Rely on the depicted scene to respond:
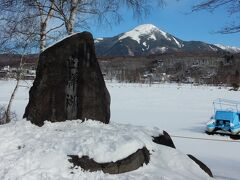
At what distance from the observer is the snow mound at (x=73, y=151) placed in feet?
20.0

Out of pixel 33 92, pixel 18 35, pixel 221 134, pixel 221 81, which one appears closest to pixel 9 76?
pixel 18 35

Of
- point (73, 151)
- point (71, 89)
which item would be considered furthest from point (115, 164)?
point (71, 89)

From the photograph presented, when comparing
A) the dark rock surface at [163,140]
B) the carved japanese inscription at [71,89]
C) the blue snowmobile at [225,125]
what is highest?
the carved japanese inscription at [71,89]

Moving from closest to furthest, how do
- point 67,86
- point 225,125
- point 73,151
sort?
point 73,151 < point 67,86 < point 225,125

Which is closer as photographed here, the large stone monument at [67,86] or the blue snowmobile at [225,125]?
the large stone monument at [67,86]

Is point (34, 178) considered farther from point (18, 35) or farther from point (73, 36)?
point (18, 35)

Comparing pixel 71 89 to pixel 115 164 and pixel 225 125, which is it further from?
pixel 225 125

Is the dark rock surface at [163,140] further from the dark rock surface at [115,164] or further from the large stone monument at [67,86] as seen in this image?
the dark rock surface at [115,164]

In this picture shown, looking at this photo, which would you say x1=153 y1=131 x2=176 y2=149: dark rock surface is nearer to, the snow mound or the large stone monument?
the snow mound

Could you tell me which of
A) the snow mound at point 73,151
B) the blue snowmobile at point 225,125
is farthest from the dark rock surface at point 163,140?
the blue snowmobile at point 225,125

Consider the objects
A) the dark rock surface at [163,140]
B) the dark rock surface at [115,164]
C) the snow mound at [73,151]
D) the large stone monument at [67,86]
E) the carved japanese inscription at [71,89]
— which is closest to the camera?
Result: the snow mound at [73,151]

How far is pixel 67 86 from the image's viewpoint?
8312mm

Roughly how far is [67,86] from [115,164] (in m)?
2.44

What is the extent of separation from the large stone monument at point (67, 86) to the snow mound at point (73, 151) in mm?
313
